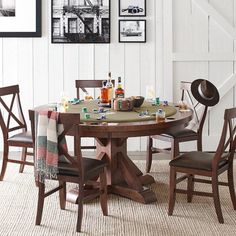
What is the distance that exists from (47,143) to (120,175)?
1.14 meters

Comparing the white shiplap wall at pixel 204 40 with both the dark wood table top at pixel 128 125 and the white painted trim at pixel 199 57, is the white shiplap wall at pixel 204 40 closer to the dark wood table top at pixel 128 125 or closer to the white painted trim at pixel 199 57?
the white painted trim at pixel 199 57

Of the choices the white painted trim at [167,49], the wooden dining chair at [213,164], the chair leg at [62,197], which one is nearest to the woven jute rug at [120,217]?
the chair leg at [62,197]

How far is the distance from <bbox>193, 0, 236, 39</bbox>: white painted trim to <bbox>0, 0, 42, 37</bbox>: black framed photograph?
1.78 metres

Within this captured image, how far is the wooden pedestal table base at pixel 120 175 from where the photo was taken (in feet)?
15.4

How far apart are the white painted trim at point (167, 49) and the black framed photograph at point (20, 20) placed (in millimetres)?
1400

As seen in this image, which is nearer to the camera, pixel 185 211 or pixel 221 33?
pixel 185 211

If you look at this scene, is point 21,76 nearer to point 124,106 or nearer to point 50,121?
point 124,106

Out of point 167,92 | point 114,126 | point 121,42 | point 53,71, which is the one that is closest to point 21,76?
point 53,71

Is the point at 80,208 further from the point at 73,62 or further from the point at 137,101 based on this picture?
the point at 73,62

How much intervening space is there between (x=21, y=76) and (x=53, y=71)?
0.36m

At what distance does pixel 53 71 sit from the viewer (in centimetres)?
646

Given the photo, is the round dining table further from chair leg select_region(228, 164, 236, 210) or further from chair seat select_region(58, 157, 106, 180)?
chair leg select_region(228, 164, 236, 210)

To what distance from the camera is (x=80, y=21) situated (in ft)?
20.7

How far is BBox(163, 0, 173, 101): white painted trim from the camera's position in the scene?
6355 millimetres
